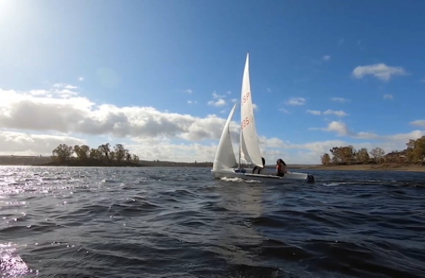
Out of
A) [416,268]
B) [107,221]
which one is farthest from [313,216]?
[107,221]

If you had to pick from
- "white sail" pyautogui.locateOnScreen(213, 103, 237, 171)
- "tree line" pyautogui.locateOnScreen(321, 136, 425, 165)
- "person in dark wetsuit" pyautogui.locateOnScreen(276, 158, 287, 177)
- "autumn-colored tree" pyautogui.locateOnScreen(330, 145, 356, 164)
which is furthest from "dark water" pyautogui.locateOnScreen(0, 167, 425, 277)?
"autumn-colored tree" pyautogui.locateOnScreen(330, 145, 356, 164)

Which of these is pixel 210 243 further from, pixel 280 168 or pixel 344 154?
pixel 344 154

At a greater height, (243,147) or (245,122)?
(245,122)

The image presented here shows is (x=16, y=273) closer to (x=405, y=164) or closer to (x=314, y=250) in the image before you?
(x=314, y=250)

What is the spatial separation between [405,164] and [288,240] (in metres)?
153

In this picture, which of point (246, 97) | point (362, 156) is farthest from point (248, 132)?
point (362, 156)

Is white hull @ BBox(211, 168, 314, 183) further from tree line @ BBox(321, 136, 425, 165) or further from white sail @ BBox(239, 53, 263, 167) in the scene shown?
tree line @ BBox(321, 136, 425, 165)

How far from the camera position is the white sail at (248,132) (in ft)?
115

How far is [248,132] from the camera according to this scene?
36281 mm

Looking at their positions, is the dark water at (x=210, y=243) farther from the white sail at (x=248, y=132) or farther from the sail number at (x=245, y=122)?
the sail number at (x=245, y=122)

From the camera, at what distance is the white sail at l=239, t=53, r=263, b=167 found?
115 feet

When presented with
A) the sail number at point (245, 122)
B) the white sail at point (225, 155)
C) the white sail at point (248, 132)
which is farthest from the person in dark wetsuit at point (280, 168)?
the sail number at point (245, 122)

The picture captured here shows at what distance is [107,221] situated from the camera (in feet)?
35.5

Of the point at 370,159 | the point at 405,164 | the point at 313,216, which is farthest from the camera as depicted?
the point at 370,159
